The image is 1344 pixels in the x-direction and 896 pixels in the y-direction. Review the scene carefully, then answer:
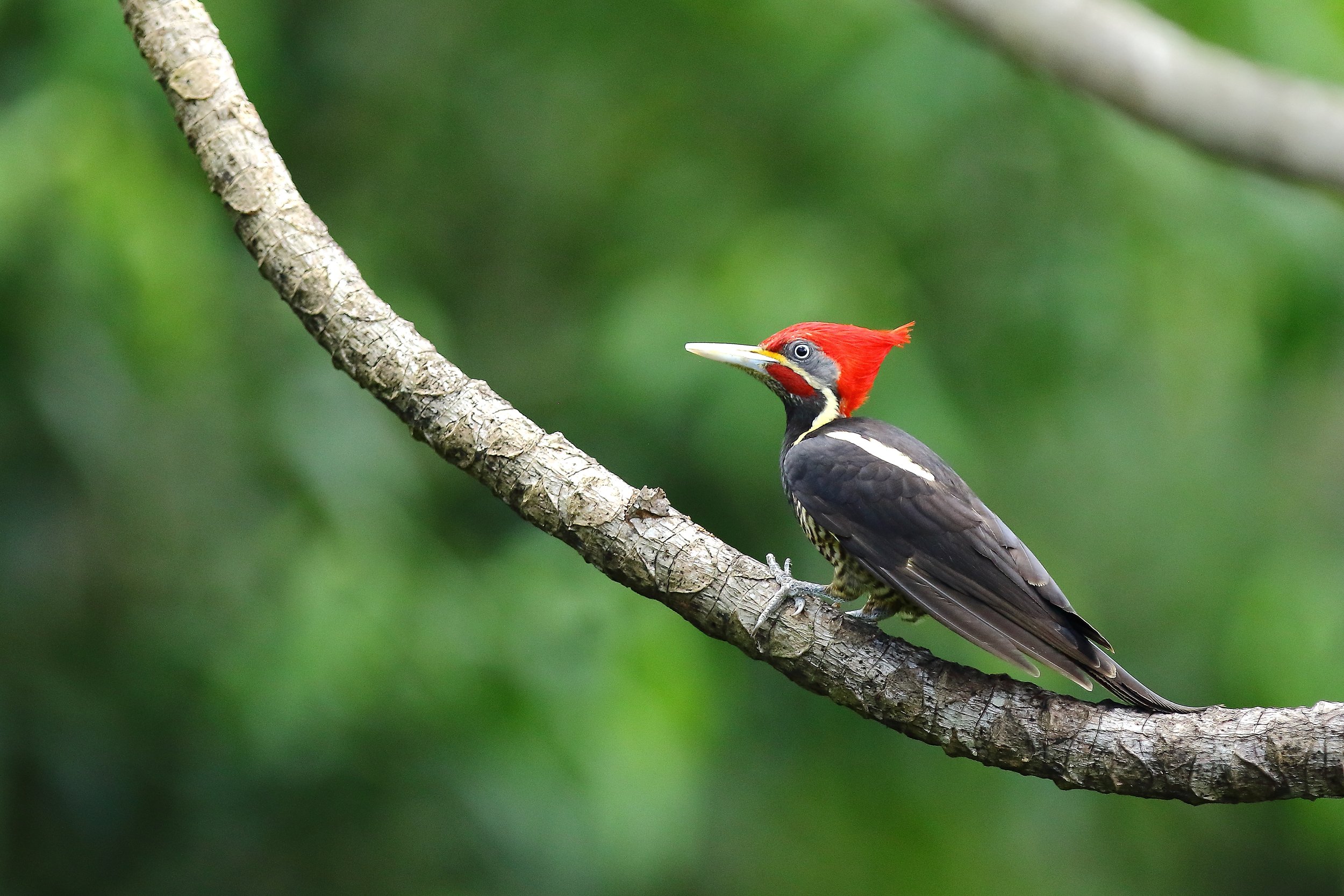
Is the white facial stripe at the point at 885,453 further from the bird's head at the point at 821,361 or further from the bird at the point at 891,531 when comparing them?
the bird's head at the point at 821,361

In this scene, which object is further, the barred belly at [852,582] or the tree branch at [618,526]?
the barred belly at [852,582]

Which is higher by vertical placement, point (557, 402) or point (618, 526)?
point (557, 402)

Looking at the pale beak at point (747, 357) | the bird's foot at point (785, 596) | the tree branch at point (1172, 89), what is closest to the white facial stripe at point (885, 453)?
the pale beak at point (747, 357)

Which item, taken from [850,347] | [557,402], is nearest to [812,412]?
[850,347]

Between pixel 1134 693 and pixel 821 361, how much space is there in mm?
1323

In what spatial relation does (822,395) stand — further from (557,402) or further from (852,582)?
(557,402)

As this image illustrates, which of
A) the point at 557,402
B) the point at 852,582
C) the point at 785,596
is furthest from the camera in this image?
the point at 557,402

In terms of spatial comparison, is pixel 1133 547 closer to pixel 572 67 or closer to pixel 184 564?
pixel 572 67

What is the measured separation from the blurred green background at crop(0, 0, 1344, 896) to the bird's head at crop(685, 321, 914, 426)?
1.15m

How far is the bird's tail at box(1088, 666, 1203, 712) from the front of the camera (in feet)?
7.82

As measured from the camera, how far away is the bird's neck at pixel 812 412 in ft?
11.4

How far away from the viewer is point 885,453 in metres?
3.16

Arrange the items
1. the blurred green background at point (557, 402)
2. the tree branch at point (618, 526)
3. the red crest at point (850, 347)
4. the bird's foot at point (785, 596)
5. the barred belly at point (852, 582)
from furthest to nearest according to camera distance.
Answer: the blurred green background at point (557, 402) → the red crest at point (850, 347) → the barred belly at point (852, 582) → the bird's foot at point (785, 596) → the tree branch at point (618, 526)

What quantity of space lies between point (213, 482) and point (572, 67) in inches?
97.6
